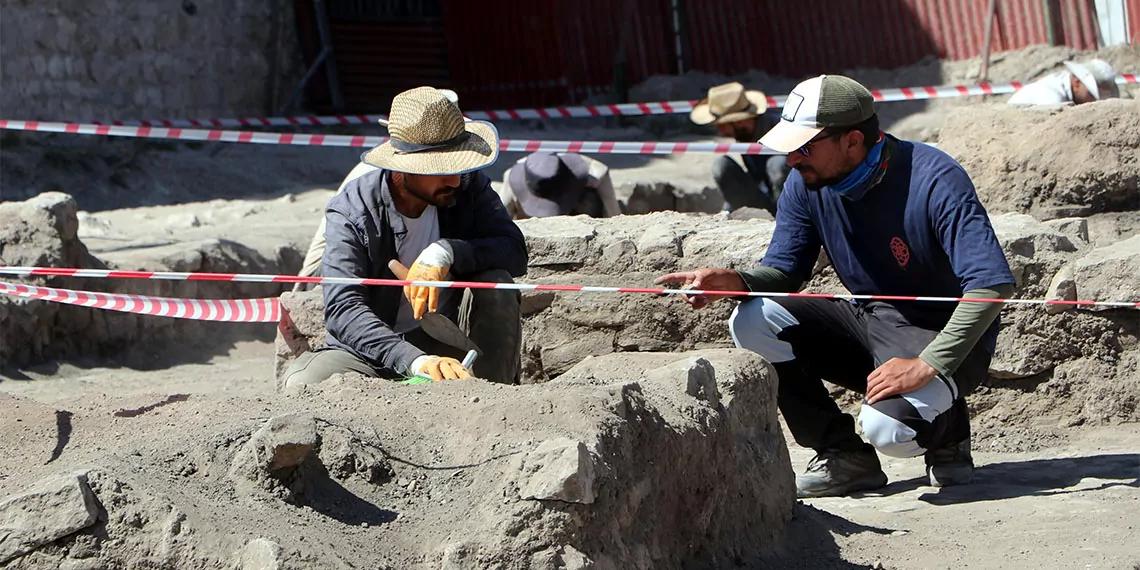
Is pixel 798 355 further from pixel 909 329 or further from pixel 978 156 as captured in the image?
pixel 978 156

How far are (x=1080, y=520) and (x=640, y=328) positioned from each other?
7.15 ft

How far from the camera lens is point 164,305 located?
6.71m

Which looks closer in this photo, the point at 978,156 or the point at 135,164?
the point at 978,156

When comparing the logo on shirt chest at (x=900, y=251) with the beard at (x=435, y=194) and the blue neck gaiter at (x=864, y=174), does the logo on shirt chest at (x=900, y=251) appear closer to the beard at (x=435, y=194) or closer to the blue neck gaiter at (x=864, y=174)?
the blue neck gaiter at (x=864, y=174)

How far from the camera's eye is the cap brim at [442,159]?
163 inches

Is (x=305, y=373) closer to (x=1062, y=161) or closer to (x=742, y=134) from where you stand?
(x=1062, y=161)

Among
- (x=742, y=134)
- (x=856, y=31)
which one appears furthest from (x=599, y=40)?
(x=742, y=134)

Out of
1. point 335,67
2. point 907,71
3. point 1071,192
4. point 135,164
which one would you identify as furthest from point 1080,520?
point 335,67

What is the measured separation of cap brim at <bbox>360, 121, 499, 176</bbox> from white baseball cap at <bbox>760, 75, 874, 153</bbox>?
0.90 metres

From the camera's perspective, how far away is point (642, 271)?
551 cm

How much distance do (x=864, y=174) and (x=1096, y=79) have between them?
386cm

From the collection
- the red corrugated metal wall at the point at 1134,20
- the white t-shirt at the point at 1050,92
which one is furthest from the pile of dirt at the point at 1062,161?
the red corrugated metal wall at the point at 1134,20

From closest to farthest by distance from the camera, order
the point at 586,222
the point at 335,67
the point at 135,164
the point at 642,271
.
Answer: the point at 642,271 → the point at 586,222 → the point at 135,164 → the point at 335,67

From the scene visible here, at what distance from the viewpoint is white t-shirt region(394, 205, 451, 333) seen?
443 cm
